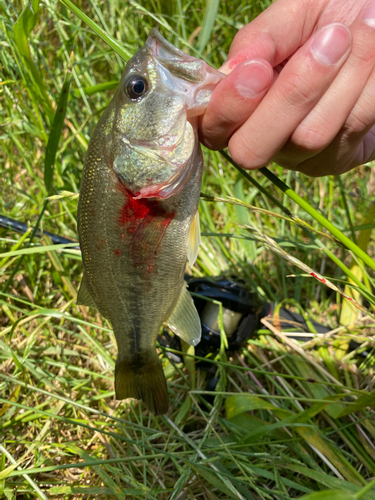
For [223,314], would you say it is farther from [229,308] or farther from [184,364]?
[184,364]

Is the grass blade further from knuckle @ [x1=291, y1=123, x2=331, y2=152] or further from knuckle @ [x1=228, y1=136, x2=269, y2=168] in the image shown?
knuckle @ [x1=291, y1=123, x2=331, y2=152]

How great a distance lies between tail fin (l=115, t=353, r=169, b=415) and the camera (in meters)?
1.92

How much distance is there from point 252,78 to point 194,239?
68cm

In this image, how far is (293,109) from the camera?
4.50ft

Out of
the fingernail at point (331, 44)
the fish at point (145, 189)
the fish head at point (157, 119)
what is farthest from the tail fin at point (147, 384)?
the fingernail at point (331, 44)

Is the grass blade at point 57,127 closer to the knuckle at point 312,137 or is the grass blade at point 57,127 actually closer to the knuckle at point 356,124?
the knuckle at point 312,137

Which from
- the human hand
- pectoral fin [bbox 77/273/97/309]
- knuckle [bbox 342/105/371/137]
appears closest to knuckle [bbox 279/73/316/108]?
the human hand

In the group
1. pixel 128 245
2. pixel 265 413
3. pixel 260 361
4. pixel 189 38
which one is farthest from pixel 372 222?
pixel 189 38

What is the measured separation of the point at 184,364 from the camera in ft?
7.91

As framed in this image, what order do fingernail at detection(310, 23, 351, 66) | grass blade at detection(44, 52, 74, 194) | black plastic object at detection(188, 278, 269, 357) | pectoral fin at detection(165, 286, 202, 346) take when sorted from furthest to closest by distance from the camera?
black plastic object at detection(188, 278, 269, 357)
grass blade at detection(44, 52, 74, 194)
pectoral fin at detection(165, 286, 202, 346)
fingernail at detection(310, 23, 351, 66)

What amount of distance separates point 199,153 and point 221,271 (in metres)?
1.51

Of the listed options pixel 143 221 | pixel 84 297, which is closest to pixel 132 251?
pixel 143 221

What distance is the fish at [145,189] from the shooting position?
1.48 metres

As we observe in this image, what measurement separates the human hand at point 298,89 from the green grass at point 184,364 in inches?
9.8
